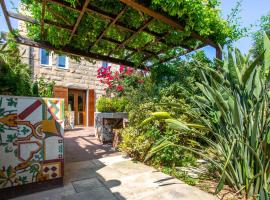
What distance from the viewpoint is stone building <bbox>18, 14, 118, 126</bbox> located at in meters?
7.87

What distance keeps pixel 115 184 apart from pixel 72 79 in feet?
23.5

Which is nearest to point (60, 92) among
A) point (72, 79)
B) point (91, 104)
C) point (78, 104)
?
point (72, 79)

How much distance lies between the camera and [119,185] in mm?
2471

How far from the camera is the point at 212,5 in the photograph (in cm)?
325

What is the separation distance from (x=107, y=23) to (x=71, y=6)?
708 millimetres

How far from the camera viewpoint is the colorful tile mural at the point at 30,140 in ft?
7.09

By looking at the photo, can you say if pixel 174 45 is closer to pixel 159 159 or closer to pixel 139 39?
pixel 139 39

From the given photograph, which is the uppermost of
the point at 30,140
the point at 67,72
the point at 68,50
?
the point at 67,72

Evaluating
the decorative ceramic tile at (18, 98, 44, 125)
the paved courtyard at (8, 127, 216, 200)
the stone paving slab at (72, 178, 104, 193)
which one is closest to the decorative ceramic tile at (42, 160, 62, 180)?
the paved courtyard at (8, 127, 216, 200)

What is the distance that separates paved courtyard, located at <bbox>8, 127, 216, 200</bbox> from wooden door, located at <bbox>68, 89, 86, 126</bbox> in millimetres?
5550

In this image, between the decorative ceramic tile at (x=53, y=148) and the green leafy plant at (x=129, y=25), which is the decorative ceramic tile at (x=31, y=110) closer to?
the decorative ceramic tile at (x=53, y=148)

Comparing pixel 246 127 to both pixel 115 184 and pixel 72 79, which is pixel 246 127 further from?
pixel 72 79

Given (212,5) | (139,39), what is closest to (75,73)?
(139,39)

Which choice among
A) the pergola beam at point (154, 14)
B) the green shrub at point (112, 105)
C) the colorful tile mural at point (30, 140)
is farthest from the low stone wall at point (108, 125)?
the pergola beam at point (154, 14)
